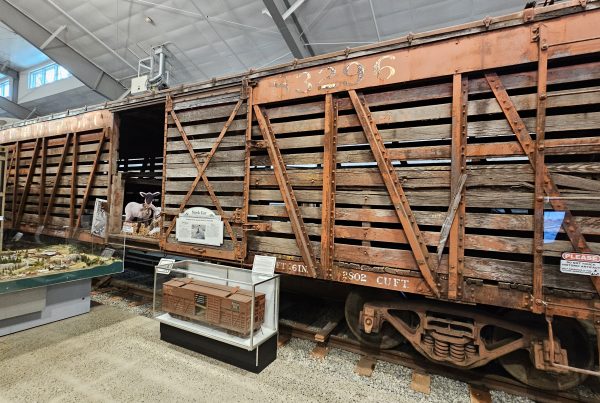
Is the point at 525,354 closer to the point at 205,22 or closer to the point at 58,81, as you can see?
the point at 205,22

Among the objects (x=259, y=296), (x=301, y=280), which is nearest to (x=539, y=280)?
(x=259, y=296)

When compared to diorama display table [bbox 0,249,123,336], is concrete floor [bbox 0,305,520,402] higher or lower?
lower

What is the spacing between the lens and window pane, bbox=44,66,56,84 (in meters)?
19.7

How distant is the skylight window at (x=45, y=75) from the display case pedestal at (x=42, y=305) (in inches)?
818

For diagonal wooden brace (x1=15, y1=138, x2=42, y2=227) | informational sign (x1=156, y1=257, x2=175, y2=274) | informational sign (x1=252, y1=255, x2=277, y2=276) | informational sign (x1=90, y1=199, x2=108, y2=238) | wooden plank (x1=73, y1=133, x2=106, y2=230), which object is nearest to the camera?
informational sign (x1=252, y1=255, x2=277, y2=276)

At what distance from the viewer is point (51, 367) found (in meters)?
3.65

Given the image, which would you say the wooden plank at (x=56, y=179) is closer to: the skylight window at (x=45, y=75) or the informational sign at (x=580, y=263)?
the informational sign at (x=580, y=263)

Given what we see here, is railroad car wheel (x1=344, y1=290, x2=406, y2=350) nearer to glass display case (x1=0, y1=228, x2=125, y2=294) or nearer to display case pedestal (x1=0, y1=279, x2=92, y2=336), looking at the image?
glass display case (x1=0, y1=228, x2=125, y2=294)

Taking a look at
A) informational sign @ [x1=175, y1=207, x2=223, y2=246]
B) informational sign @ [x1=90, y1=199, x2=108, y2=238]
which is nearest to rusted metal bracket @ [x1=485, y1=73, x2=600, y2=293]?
informational sign @ [x1=175, y1=207, x2=223, y2=246]

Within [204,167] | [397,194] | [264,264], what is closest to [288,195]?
[264,264]

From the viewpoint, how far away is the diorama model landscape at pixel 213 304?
382 centimetres

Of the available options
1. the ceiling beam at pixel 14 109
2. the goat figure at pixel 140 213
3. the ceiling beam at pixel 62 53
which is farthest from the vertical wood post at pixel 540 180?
the ceiling beam at pixel 14 109

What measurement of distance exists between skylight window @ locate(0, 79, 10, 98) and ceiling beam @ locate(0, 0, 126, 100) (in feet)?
38.3

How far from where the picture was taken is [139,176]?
32.0 feet
